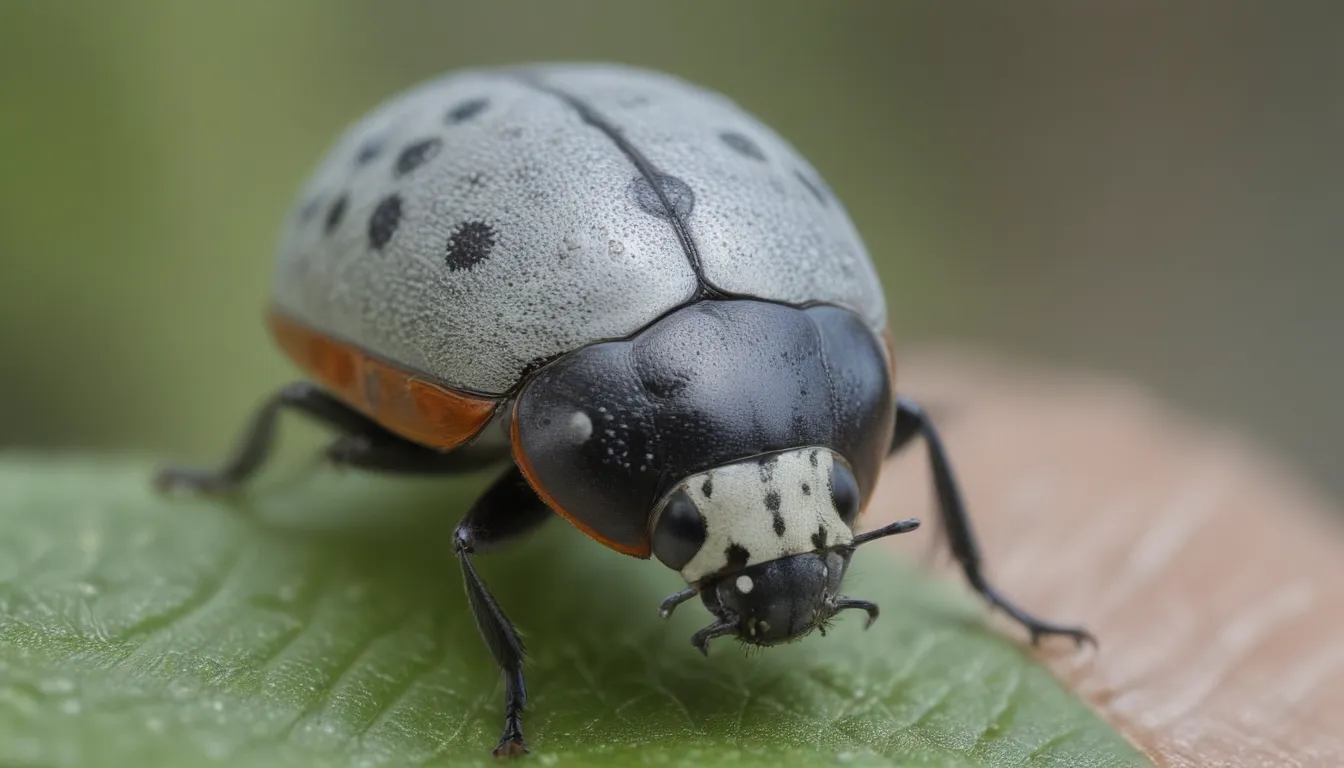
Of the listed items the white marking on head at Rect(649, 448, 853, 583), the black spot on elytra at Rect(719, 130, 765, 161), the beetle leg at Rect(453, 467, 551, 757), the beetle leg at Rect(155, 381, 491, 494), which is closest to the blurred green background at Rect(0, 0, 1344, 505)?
the beetle leg at Rect(155, 381, 491, 494)

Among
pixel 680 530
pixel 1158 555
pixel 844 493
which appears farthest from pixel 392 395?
pixel 1158 555

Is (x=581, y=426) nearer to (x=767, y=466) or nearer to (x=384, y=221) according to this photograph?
(x=767, y=466)

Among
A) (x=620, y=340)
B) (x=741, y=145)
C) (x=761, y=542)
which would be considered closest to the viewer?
(x=761, y=542)

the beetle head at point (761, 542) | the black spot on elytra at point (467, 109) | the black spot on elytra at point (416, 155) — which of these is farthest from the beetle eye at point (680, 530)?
the black spot on elytra at point (467, 109)

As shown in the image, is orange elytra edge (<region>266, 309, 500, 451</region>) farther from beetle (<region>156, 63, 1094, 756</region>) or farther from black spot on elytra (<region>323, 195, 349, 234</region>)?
black spot on elytra (<region>323, 195, 349, 234</region>)

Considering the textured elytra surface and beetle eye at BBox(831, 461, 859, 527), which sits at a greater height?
the textured elytra surface
